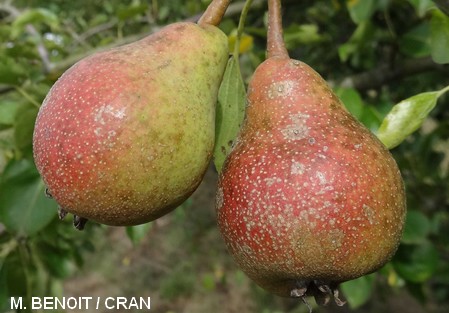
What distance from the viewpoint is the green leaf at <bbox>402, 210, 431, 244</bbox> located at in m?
1.46

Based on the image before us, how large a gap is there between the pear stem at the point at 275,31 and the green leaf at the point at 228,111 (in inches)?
2.7

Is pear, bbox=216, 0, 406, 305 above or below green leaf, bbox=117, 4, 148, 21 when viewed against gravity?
above

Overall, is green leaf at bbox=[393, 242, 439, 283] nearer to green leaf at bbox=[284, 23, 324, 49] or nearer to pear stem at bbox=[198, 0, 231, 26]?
green leaf at bbox=[284, 23, 324, 49]

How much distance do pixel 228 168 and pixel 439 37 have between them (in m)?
0.44

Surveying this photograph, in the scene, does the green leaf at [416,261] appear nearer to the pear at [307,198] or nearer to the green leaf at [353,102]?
the green leaf at [353,102]

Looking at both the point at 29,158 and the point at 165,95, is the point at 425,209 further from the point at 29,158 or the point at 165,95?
the point at 165,95

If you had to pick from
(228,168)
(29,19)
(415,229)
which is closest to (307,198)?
(228,168)

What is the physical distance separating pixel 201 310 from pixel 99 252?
3.50 ft

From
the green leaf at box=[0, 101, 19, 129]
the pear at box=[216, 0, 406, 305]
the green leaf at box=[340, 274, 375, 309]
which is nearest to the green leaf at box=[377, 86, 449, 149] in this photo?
the pear at box=[216, 0, 406, 305]

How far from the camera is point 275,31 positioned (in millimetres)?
886

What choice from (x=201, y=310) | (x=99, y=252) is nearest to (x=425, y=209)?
(x=201, y=310)

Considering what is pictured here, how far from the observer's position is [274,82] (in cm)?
86

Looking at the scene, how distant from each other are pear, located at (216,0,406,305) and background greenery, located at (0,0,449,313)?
0.58 ft

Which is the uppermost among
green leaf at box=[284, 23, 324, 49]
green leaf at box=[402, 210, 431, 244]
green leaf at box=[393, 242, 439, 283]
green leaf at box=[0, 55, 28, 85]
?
green leaf at box=[0, 55, 28, 85]
